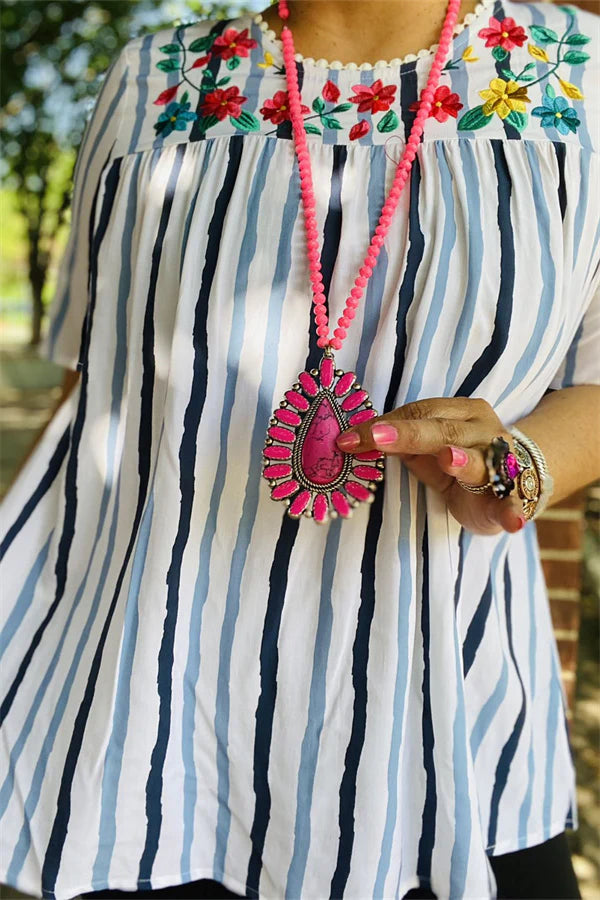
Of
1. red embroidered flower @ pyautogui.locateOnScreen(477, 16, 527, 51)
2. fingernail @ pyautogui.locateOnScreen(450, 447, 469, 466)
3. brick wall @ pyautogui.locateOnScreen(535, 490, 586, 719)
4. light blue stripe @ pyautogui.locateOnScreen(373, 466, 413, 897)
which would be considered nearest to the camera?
fingernail @ pyautogui.locateOnScreen(450, 447, 469, 466)

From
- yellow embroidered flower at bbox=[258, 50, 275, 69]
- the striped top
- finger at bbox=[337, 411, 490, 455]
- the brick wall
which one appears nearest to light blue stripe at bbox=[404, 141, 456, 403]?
the striped top

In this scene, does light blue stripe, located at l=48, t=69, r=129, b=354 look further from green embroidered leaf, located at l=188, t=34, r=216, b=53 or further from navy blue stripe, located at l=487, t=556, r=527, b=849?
navy blue stripe, located at l=487, t=556, r=527, b=849

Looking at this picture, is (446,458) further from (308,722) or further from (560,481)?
(308,722)

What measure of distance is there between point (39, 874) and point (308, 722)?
0.37 m

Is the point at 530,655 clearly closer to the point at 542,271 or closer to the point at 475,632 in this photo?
the point at 475,632

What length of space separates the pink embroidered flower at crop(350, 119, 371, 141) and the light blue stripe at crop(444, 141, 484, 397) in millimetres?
123

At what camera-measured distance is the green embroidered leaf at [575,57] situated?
0.97 m

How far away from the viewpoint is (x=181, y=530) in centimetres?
94

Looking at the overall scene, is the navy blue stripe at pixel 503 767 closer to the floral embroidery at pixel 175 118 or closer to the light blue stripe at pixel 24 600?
the light blue stripe at pixel 24 600

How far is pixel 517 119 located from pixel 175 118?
454 millimetres

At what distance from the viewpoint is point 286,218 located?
37.1 inches

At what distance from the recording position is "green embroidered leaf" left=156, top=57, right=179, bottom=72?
1080 millimetres

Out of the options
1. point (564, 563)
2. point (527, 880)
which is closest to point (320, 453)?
point (527, 880)

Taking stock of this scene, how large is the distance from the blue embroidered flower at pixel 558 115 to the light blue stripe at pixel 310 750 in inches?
23.5
